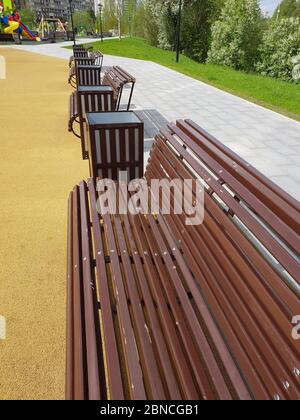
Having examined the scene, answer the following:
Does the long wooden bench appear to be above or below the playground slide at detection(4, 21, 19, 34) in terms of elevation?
below

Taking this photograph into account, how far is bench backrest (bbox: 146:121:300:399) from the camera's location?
1.22 m

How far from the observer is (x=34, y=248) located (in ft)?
10.9

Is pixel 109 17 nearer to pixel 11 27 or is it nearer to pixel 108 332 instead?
pixel 11 27

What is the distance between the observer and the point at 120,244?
232 centimetres

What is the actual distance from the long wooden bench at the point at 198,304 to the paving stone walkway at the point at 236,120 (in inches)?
100

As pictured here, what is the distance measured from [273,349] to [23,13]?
84.6m

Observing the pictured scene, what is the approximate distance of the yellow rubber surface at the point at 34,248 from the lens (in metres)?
2.17

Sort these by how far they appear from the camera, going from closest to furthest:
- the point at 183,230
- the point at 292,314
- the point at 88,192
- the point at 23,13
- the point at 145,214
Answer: the point at 292,314 → the point at 183,230 → the point at 145,214 → the point at 88,192 → the point at 23,13

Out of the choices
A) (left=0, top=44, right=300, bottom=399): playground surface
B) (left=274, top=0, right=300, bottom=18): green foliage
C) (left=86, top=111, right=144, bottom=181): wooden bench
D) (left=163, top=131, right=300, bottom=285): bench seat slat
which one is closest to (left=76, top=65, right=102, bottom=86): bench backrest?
(left=0, top=44, right=300, bottom=399): playground surface

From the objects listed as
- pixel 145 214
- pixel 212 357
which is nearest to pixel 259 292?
pixel 212 357

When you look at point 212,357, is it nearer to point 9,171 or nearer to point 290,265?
point 290,265

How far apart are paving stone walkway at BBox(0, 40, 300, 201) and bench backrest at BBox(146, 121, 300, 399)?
8.11ft

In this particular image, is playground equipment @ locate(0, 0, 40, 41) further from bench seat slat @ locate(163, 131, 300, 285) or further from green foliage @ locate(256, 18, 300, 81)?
bench seat slat @ locate(163, 131, 300, 285)

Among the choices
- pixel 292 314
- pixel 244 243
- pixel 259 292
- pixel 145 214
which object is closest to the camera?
pixel 292 314
